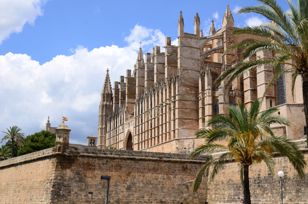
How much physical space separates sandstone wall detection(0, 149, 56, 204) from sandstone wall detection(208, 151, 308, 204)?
8589 mm

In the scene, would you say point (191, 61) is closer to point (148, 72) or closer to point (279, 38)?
point (148, 72)

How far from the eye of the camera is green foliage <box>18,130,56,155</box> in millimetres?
46688

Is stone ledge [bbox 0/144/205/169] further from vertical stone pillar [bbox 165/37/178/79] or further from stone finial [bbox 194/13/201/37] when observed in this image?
stone finial [bbox 194/13/201/37]

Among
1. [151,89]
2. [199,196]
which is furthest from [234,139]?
[151,89]

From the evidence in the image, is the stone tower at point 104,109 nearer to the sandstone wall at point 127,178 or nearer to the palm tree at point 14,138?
the palm tree at point 14,138

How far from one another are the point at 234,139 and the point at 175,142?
24.5 meters

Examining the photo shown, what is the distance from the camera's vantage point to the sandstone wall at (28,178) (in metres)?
22.9

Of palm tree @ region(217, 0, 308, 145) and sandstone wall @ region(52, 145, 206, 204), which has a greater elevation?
palm tree @ region(217, 0, 308, 145)

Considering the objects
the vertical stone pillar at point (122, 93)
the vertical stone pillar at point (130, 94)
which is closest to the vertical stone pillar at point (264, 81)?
the vertical stone pillar at point (130, 94)

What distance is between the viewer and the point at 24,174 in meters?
25.9

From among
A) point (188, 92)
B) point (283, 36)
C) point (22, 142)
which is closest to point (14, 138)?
point (22, 142)

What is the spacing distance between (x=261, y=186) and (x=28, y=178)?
12003 millimetres

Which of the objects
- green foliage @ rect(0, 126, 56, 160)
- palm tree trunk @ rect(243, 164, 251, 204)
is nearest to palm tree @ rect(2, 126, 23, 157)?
green foliage @ rect(0, 126, 56, 160)

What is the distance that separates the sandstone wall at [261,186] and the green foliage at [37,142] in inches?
992
